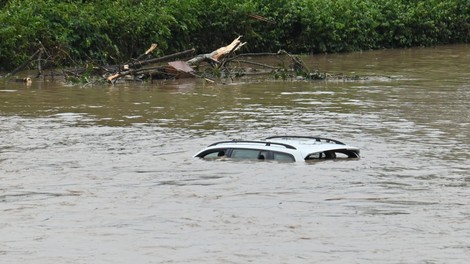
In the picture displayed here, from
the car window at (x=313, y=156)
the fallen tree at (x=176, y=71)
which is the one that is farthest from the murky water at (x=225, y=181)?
the fallen tree at (x=176, y=71)

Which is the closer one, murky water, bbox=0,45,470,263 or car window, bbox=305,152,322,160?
murky water, bbox=0,45,470,263

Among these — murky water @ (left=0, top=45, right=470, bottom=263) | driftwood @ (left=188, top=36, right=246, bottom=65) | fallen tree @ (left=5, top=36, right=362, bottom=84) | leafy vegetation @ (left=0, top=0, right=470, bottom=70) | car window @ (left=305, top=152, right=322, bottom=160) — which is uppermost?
leafy vegetation @ (left=0, top=0, right=470, bottom=70)

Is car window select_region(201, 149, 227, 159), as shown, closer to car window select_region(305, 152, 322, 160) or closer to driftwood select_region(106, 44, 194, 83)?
car window select_region(305, 152, 322, 160)

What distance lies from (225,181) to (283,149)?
116 centimetres

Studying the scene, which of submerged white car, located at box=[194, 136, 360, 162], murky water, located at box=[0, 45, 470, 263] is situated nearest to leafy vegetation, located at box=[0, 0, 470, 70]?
murky water, located at box=[0, 45, 470, 263]

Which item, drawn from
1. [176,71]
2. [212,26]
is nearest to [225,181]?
[176,71]

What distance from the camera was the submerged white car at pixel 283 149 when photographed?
1753cm

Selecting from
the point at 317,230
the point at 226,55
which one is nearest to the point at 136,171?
the point at 317,230

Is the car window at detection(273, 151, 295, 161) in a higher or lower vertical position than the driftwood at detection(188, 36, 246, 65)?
lower

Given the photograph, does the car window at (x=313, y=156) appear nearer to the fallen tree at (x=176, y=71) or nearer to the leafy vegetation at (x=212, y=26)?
the fallen tree at (x=176, y=71)

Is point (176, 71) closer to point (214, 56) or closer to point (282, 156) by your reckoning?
point (214, 56)

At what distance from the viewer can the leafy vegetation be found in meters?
35.3

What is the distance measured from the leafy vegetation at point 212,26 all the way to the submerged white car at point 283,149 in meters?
17.1

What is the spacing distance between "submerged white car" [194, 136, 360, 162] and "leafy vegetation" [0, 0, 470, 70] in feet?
56.2
